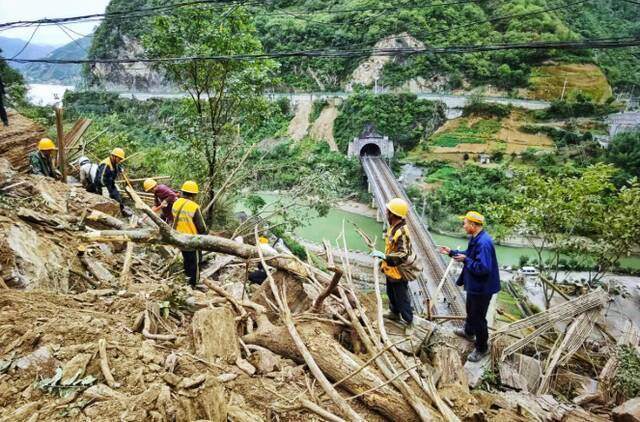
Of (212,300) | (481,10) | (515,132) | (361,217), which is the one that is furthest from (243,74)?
(481,10)

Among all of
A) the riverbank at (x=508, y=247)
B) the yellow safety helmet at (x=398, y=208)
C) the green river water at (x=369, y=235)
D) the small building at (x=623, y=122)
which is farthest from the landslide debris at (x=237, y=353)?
the small building at (x=623, y=122)

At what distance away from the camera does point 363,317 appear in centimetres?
291

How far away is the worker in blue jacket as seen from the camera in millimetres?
3537

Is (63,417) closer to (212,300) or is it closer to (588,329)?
(212,300)

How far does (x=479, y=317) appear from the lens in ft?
12.1

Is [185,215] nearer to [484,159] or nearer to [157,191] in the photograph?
[157,191]

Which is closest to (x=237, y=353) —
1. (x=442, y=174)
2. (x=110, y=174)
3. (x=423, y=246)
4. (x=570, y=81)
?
(x=110, y=174)

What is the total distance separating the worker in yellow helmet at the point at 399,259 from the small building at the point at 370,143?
3226 centimetres

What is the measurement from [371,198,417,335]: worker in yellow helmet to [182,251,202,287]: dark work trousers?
2233 millimetres

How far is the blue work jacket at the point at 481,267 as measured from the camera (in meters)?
3.52

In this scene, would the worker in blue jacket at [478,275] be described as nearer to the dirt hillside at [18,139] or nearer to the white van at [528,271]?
the dirt hillside at [18,139]

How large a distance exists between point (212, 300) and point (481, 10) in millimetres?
54035

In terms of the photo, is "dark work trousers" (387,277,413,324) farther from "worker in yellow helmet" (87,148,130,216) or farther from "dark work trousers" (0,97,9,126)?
"dark work trousers" (0,97,9,126)

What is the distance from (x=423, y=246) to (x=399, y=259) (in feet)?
58.0
